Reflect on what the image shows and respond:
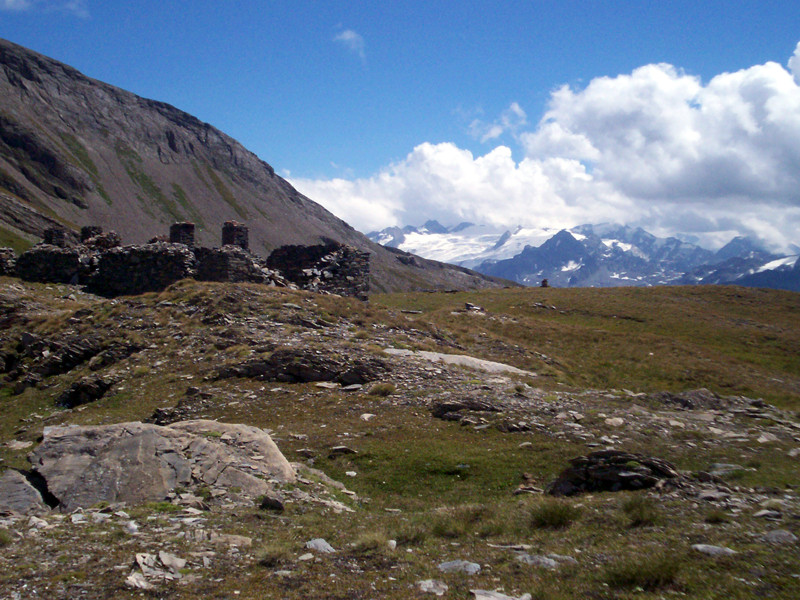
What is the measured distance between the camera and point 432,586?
20.3 ft

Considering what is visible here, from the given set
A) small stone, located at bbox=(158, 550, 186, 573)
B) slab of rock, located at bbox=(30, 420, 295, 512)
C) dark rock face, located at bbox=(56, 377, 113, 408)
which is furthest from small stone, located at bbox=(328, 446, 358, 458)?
dark rock face, located at bbox=(56, 377, 113, 408)

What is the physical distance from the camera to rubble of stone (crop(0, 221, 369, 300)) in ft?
90.7

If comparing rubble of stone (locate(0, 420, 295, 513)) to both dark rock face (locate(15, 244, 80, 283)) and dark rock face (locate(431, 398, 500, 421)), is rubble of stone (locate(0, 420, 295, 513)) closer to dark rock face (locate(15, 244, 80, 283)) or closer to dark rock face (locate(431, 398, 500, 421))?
dark rock face (locate(431, 398, 500, 421))

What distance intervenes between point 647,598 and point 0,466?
1190cm

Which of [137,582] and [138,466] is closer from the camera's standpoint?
[137,582]

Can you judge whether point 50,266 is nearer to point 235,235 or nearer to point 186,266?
point 186,266

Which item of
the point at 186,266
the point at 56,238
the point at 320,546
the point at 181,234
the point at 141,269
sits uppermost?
the point at 181,234

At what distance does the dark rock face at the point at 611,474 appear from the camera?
9.66 metres

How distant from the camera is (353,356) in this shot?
18.2m

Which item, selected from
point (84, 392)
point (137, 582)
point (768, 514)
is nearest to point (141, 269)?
point (84, 392)

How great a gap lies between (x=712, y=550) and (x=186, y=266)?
26.2 meters

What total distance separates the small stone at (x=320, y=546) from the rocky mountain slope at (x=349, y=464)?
0.14 metres

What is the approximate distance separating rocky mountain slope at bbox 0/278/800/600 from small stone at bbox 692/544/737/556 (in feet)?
0.11

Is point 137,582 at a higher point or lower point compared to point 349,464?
higher
